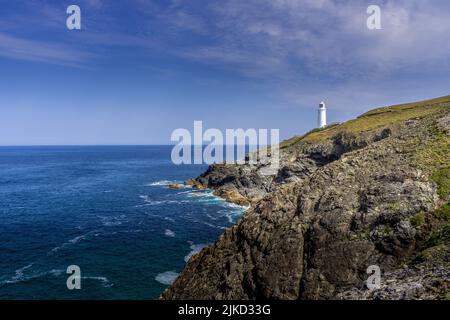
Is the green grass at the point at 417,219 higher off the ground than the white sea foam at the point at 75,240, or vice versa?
the green grass at the point at 417,219

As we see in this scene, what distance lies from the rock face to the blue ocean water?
14725 mm

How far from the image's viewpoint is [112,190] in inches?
4483

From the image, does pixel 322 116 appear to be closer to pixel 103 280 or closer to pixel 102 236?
pixel 102 236

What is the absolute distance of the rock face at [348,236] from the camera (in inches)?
1041

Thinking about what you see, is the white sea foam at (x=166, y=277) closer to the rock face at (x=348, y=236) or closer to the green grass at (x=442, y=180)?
the rock face at (x=348, y=236)

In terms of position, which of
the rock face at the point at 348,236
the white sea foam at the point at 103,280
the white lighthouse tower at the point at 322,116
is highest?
the white lighthouse tower at the point at 322,116

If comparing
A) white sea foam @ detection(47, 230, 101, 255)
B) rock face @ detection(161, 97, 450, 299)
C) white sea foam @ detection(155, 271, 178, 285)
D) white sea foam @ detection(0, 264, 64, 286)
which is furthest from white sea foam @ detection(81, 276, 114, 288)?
rock face @ detection(161, 97, 450, 299)

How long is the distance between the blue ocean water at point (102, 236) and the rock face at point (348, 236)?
1472 centimetres

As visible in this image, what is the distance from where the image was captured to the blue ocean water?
1768 inches

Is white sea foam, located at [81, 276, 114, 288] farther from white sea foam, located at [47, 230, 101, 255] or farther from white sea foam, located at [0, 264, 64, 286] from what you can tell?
white sea foam, located at [47, 230, 101, 255]

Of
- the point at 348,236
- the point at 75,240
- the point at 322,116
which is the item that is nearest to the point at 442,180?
the point at 348,236

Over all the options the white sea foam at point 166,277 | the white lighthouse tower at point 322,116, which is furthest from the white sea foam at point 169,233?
the white lighthouse tower at point 322,116
